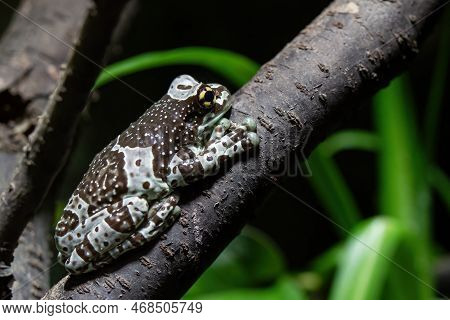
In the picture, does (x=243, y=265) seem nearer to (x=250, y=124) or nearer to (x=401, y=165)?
(x=401, y=165)

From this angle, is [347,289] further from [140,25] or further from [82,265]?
[140,25]

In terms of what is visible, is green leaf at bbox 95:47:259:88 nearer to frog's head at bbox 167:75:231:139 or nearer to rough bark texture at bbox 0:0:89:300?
rough bark texture at bbox 0:0:89:300

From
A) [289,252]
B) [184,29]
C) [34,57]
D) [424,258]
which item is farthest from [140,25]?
[424,258]

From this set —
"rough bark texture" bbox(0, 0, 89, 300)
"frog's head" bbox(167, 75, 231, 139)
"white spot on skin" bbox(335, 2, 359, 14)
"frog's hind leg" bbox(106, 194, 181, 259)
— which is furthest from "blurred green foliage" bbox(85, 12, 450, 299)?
"frog's hind leg" bbox(106, 194, 181, 259)

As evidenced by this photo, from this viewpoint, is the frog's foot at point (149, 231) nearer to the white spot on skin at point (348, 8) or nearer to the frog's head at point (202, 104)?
the frog's head at point (202, 104)

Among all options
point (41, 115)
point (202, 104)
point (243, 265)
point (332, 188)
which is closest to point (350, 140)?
point (332, 188)
